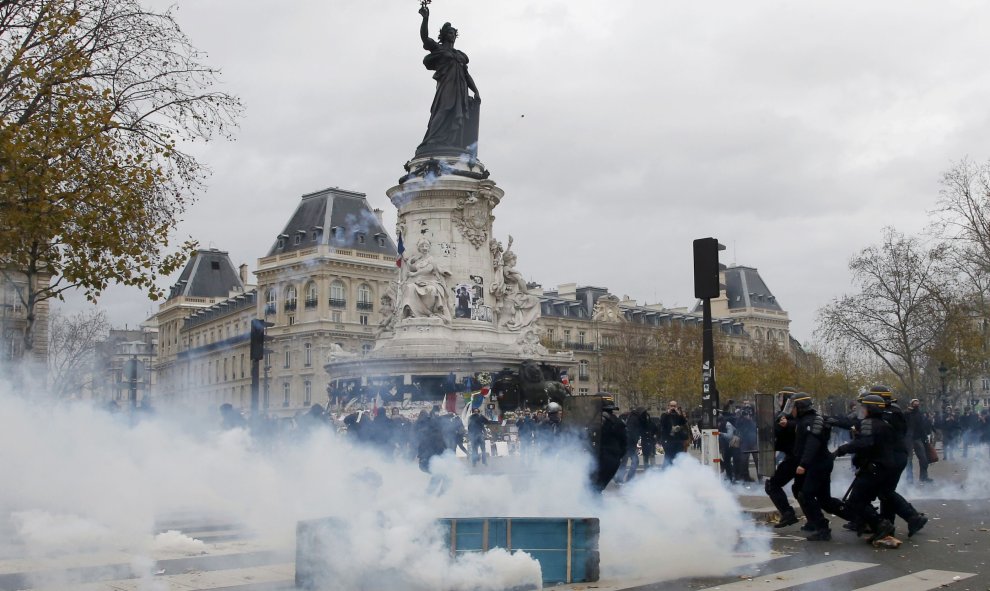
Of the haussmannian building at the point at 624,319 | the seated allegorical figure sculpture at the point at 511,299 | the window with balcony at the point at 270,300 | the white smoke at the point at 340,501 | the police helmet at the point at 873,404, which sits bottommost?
the white smoke at the point at 340,501

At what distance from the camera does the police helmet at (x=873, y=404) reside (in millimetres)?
12191

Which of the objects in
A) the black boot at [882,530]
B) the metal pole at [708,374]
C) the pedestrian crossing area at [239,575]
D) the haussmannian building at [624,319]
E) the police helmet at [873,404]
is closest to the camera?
the pedestrian crossing area at [239,575]

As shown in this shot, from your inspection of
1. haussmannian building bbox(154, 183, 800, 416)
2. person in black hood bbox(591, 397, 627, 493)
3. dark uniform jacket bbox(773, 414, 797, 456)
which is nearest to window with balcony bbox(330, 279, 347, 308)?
haussmannian building bbox(154, 183, 800, 416)

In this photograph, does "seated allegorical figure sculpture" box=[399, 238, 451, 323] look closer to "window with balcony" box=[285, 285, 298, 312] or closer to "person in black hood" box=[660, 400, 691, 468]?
"person in black hood" box=[660, 400, 691, 468]

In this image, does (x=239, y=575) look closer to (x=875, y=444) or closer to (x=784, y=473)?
(x=784, y=473)

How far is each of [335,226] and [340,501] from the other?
3833cm

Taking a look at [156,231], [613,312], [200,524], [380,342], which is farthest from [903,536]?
[613,312]

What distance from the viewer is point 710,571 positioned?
1012cm

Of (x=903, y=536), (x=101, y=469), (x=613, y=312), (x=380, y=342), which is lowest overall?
(x=903, y=536)

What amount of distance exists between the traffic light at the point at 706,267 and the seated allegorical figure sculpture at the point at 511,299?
62.5 feet

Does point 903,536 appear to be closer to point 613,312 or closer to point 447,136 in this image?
point 447,136

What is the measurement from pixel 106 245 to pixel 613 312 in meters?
83.0

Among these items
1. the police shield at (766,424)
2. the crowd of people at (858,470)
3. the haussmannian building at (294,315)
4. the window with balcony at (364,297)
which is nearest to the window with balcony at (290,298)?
the haussmannian building at (294,315)

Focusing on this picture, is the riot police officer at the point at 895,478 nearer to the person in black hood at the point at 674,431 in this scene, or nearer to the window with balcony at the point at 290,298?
the person in black hood at the point at 674,431
